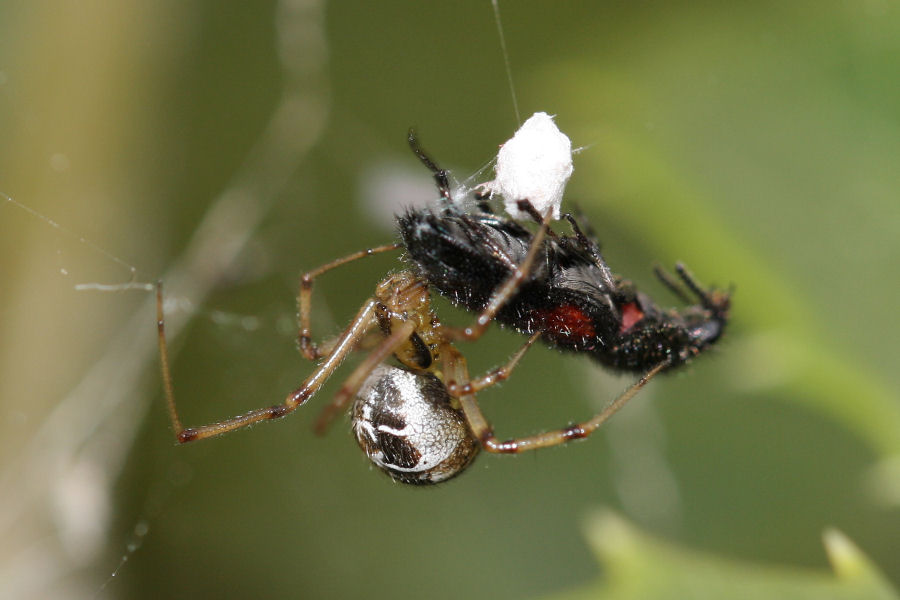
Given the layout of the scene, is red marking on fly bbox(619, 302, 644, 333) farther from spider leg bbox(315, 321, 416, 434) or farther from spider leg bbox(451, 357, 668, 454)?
spider leg bbox(315, 321, 416, 434)

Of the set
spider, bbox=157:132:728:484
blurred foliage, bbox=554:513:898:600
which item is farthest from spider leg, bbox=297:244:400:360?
blurred foliage, bbox=554:513:898:600

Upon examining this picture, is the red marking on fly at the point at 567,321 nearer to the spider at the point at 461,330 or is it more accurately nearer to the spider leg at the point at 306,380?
the spider at the point at 461,330

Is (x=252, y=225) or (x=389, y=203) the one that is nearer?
(x=389, y=203)

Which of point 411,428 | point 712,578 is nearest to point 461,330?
point 411,428

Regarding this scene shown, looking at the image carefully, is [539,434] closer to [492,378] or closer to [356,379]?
[492,378]

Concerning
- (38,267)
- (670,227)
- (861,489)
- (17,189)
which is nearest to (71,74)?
(17,189)

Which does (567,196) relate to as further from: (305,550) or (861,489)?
(305,550)
